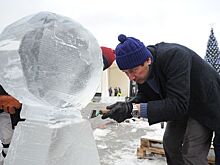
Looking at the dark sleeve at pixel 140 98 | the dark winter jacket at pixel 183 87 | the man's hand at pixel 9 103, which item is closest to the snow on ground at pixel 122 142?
the dark sleeve at pixel 140 98

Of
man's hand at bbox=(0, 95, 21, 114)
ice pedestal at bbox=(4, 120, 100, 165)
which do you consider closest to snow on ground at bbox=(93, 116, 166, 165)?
man's hand at bbox=(0, 95, 21, 114)

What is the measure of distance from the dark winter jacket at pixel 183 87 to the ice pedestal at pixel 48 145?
87cm

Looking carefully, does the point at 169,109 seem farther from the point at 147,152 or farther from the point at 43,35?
the point at 147,152

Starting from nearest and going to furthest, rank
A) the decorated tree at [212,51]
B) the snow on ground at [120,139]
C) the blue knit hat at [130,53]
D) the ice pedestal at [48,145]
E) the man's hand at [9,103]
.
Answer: the ice pedestal at [48,145]
the blue knit hat at [130,53]
the man's hand at [9,103]
the snow on ground at [120,139]
the decorated tree at [212,51]

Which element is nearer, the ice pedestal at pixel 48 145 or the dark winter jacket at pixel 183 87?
the ice pedestal at pixel 48 145

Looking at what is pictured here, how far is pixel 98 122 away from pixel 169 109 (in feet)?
15.1

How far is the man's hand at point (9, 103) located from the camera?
2.16 metres

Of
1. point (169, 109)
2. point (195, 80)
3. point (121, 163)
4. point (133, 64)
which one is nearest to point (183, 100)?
point (169, 109)

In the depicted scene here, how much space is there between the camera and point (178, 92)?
169 centimetres

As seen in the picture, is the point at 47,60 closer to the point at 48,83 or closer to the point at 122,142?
the point at 48,83

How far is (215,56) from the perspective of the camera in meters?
7.49

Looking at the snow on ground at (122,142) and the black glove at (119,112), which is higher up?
the black glove at (119,112)

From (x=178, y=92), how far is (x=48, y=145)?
1.07m

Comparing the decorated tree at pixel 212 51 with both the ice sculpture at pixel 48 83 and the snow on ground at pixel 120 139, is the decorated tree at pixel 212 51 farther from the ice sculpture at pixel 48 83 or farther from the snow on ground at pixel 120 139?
the ice sculpture at pixel 48 83
